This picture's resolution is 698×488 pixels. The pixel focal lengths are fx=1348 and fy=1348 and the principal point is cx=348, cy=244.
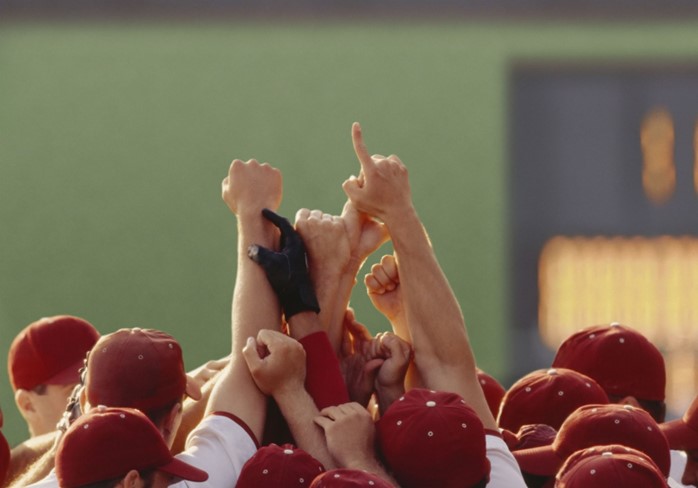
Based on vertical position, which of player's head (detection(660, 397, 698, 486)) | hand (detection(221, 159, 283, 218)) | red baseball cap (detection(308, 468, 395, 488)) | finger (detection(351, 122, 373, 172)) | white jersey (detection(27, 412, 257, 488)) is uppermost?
finger (detection(351, 122, 373, 172))

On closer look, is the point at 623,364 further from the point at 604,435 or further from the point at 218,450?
the point at 218,450

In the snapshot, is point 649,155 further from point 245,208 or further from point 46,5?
point 245,208

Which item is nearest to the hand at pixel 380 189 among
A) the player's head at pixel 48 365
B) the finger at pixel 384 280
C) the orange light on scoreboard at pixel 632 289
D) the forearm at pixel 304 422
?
the finger at pixel 384 280

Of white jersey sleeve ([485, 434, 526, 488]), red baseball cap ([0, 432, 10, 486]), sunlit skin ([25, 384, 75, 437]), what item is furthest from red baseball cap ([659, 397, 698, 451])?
sunlit skin ([25, 384, 75, 437])

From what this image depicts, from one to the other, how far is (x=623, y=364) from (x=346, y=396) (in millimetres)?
536

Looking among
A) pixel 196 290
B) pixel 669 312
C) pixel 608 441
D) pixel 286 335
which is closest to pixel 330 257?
pixel 286 335

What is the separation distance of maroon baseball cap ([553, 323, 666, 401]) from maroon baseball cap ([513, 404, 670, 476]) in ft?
1.06

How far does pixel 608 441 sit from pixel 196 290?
5.71 metres

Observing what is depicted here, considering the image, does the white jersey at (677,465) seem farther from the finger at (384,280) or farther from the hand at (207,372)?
the hand at (207,372)

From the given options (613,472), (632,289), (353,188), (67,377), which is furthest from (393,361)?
(632,289)

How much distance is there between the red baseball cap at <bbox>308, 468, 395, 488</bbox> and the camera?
5.03 ft

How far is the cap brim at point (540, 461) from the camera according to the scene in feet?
6.18

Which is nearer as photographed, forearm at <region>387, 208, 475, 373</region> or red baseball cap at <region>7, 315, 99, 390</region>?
forearm at <region>387, 208, 475, 373</region>

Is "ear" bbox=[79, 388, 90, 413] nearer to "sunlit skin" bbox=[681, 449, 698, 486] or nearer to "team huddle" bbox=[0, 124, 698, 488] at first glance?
"team huddle" bbox=[0, 124, 698, 488]
